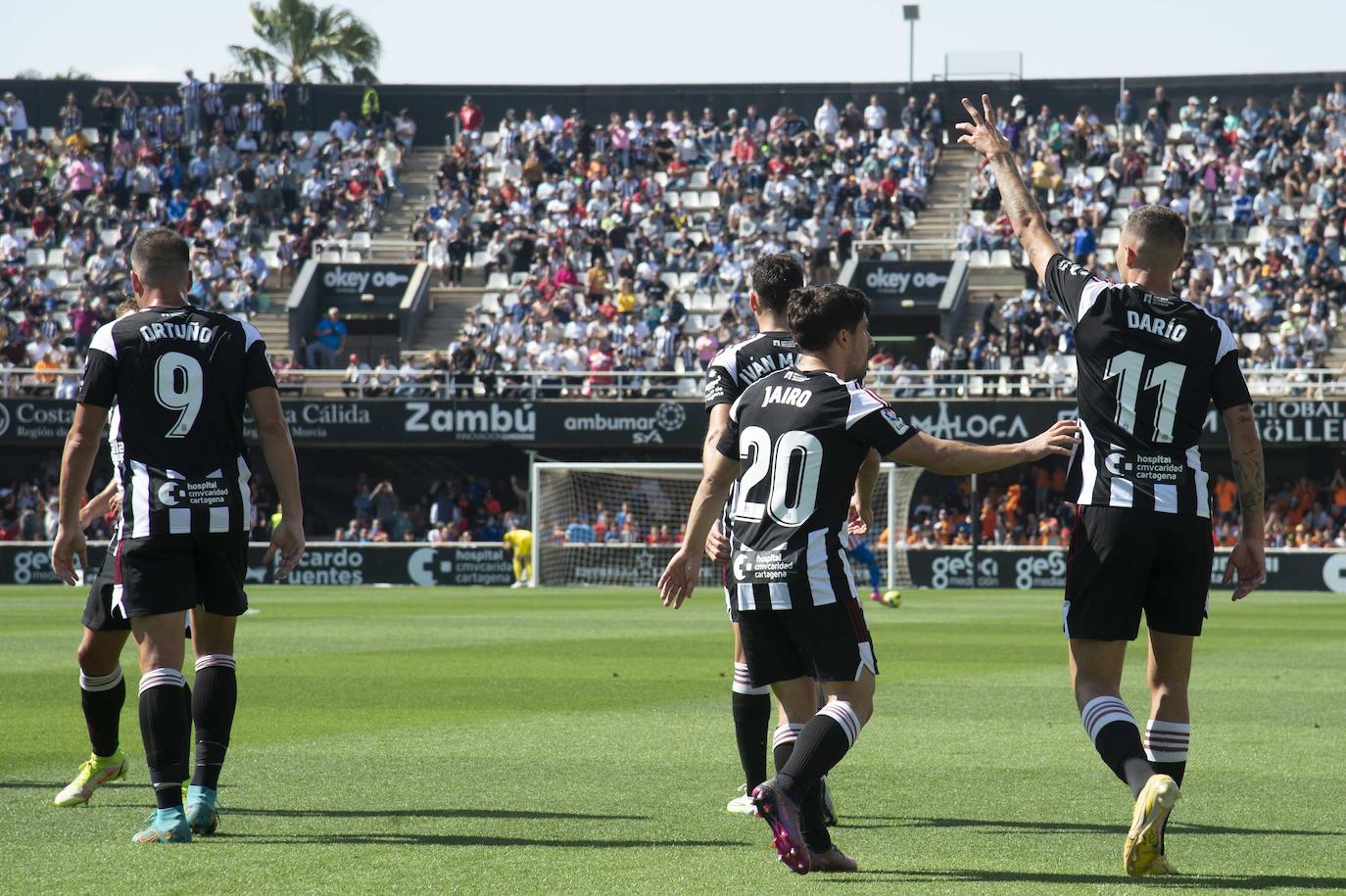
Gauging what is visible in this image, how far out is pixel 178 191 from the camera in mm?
44062

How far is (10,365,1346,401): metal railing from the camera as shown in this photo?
3444cm

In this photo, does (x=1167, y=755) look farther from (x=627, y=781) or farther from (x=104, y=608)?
(x=104, y=608)

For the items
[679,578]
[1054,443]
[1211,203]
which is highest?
[1211,203]

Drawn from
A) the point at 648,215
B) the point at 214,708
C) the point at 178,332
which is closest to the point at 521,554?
the point at 648,215

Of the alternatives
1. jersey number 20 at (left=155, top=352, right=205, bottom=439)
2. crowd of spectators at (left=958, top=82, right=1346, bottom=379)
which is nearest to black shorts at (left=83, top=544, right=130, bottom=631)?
jersey number 20 at (left=155, top=352, right=205, bottom=439)

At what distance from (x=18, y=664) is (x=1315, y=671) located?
10.7m

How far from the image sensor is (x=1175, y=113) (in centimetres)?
4534

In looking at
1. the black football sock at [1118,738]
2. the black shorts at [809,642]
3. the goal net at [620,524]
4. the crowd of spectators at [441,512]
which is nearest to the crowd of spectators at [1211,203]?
the goal net at [620,524]

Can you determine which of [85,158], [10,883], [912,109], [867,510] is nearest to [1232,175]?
[912,109]

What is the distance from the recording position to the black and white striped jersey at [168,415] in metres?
6.42

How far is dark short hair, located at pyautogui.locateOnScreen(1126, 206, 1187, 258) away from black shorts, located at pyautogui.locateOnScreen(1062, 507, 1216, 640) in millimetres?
954

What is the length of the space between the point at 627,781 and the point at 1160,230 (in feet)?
11.4

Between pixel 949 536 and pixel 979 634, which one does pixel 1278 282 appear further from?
pixel 979 634

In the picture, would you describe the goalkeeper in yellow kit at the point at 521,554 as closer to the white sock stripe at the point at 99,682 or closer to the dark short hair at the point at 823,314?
the white sock stripe at the point at 99,682
